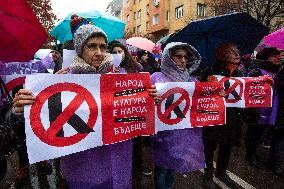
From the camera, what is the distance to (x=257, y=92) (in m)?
4.52

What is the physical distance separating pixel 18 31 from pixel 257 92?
3083 millimetres

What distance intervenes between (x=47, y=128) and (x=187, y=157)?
166 centimetres

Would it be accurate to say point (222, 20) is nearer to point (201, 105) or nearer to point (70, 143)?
point (201, 105)

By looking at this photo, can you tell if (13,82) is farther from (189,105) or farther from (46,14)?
(46,14)

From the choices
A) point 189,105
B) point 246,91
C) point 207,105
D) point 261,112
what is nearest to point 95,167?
point 189,105

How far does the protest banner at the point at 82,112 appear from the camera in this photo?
2338 millimetres

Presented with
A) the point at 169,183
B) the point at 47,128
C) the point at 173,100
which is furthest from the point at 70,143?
the point at 169,183

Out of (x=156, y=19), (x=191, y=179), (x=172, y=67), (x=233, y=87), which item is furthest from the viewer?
(x=156, y=19)

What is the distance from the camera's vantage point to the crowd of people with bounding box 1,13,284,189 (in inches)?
99.9

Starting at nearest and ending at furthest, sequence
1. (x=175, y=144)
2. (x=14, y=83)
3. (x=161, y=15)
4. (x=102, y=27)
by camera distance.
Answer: (x=175, y=144) < (x=14, y=83) < (x=102, y=27) < (x=161, y=15)

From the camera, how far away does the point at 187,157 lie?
11.7 ft

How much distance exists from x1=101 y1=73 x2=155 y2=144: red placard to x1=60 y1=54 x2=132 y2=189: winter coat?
105 mm

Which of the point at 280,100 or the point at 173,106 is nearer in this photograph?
the point at 173,106

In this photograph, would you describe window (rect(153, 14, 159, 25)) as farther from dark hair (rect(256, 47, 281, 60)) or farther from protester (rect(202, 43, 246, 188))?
protester (rect(202, 43, 246, 188))
